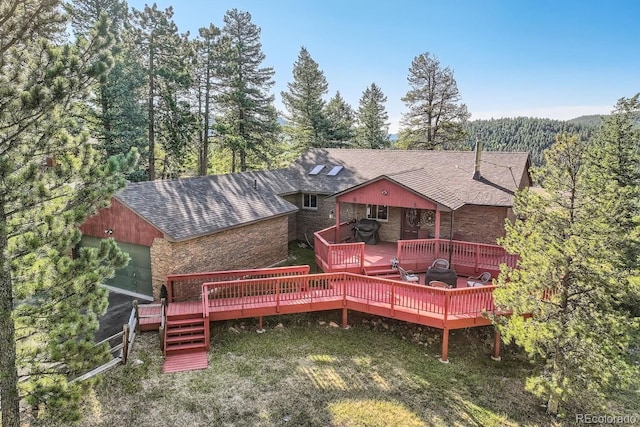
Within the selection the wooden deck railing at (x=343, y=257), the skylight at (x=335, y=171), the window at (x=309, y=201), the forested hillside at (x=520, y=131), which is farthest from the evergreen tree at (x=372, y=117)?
the forested hillside at (x=520, y=131)

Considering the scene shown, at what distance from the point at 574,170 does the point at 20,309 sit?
11.2 metres

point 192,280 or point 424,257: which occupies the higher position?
point 424,257

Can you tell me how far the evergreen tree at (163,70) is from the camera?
991 inches

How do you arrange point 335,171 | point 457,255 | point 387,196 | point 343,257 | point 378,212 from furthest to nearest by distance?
1. point 335,171
2. point 378,212
3. point 387,196
4. point 457,255
5. point 343,257

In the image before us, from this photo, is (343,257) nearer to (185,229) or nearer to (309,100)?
(185,229)

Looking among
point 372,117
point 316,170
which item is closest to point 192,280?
point 316,170

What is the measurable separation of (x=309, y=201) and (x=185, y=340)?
12.0 meters

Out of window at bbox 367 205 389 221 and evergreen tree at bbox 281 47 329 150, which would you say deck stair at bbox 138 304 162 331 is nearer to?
window at bbox 367 205 389 221

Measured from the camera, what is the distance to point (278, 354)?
11.0 metres

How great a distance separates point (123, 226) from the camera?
45.2 ft

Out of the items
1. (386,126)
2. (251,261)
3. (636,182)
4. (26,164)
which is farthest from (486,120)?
(26,164)

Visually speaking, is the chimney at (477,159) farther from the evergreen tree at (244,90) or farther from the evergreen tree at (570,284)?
the evergreen tree at (244,90)

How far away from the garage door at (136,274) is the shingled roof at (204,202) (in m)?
1.55

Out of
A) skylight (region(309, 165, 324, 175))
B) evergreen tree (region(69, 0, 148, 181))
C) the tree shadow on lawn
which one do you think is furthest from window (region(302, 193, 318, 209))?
evergreen tree (region(69, 0, 148, 181))
